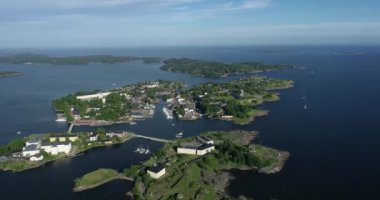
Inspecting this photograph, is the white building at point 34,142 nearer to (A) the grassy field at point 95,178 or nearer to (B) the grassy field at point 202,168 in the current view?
(A) the grassy field at point 95,178

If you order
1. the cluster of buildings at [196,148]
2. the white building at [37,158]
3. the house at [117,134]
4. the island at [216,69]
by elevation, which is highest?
the cluster of buildings at [196,148]

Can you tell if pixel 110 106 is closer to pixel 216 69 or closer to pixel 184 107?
pixel 184 107

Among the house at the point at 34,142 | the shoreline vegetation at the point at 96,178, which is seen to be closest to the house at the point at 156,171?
the shoreline vegetation at the point at 96,178

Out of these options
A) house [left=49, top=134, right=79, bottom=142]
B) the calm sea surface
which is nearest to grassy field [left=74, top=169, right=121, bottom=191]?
the calm sea surface

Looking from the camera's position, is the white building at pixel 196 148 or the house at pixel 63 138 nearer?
the white building at pixel 196 148

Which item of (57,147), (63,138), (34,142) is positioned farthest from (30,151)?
(63,138)

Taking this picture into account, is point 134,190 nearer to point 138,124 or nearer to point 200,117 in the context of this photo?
point 138,124

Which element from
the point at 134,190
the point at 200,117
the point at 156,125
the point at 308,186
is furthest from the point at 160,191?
the point at 200,117
